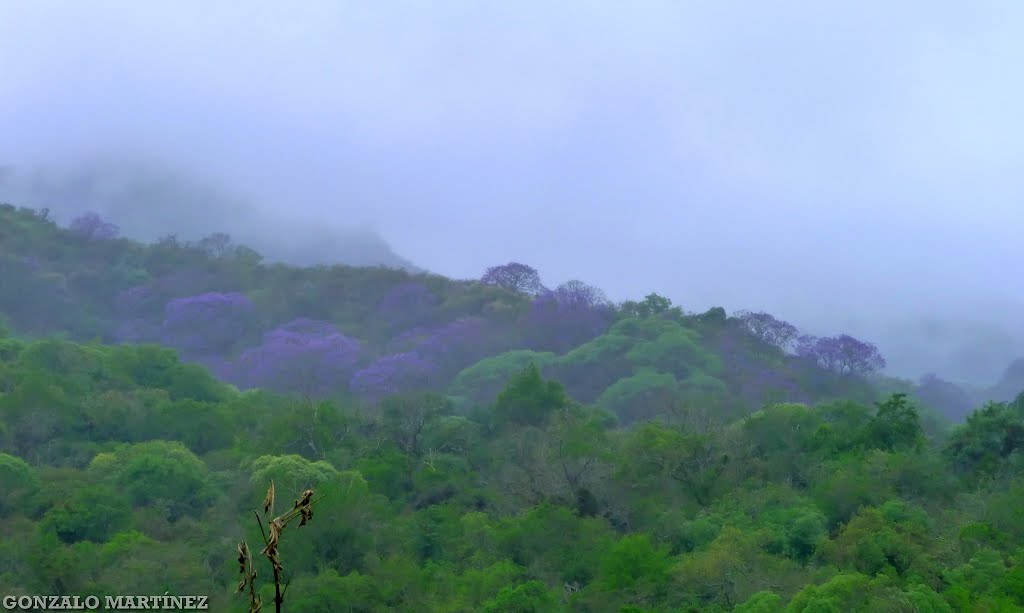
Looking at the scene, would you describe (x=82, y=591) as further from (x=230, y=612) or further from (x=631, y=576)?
(x=631, y=576)

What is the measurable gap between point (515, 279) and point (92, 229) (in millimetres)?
25769

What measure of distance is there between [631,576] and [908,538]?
574 cm

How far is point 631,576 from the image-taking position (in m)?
27.8

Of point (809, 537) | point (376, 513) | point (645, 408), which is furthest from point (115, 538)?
point (645, 408)

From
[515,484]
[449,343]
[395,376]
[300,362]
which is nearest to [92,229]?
[300,362]

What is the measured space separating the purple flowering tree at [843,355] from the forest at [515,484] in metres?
1.79

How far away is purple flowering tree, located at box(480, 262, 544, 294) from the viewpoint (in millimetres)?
74438

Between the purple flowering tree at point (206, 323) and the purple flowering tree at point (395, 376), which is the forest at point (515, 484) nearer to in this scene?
the purple flowering tree at point (395, 376)

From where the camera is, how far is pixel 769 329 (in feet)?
214

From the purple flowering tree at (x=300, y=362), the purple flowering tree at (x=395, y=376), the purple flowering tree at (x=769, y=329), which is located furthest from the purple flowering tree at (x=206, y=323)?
the purple flowering tree at (x=769, y=329)

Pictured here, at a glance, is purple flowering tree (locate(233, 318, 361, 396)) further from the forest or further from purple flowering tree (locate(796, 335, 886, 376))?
purple flowering tree (locate(796, 335, 886, 376))

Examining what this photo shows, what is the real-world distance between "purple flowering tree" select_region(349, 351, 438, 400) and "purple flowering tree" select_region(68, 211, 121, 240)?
25.0 m

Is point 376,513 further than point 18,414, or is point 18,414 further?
point 18,414

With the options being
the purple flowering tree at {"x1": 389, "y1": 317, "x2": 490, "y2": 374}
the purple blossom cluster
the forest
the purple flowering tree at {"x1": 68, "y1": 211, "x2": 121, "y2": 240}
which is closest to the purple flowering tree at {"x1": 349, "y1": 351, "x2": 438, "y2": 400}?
the forest
